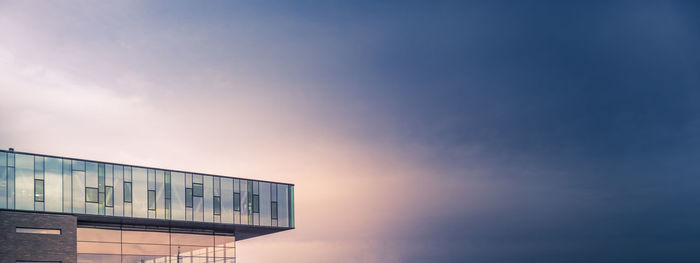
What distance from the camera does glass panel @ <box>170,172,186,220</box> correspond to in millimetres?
57594

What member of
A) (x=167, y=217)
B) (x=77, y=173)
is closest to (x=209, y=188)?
(x=167, y=217)

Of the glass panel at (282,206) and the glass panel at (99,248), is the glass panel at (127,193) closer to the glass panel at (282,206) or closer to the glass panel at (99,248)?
the glass panel at (99,248)

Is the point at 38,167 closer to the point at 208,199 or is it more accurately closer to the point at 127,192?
the point at 127,192

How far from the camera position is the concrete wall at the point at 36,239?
48.1m

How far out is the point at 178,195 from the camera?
5819 centimetres

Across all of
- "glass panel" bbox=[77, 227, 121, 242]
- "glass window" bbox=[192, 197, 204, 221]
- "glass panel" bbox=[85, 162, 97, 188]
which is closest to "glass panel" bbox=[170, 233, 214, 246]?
"glass window" bbox=[192, 197, 204, 221]

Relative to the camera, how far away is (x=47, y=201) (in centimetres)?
5056

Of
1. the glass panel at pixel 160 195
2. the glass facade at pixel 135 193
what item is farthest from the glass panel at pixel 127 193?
the glass panel at pixel 160 195

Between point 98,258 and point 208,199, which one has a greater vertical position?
point 208,199

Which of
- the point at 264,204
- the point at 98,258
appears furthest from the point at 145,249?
the point at 264,204

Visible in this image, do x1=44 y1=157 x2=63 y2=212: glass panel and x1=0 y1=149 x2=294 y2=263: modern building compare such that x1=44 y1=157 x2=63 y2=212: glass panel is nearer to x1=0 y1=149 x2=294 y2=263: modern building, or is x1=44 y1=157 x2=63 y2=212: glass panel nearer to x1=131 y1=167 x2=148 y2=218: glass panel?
x1=0 y1=149 x2=294 y2=263: modern building

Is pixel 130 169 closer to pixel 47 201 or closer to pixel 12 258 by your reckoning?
pixel 47 201

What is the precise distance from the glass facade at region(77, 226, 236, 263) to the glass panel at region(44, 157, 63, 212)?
3.48 metres

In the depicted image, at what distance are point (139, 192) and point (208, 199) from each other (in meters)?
6.17
